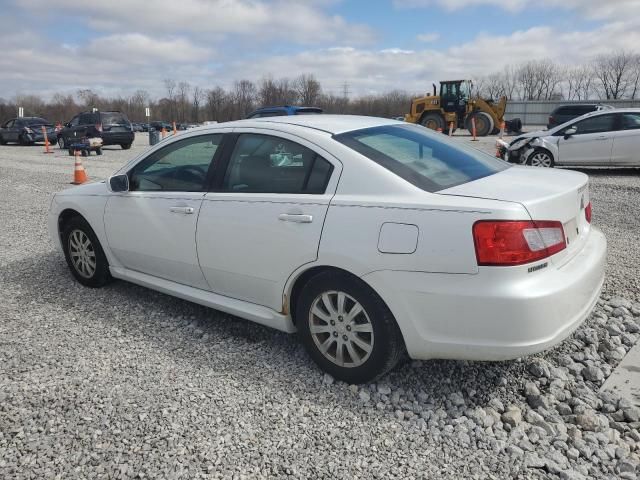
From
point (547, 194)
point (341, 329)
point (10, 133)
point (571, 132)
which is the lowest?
point (341, 329)

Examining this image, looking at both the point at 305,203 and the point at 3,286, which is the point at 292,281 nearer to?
the point at 305,203

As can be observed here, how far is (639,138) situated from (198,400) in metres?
11.4

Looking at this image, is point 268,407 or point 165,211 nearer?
point 268,407

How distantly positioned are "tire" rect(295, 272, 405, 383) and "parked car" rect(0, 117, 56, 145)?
1087 inches

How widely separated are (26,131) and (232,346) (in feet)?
92.0

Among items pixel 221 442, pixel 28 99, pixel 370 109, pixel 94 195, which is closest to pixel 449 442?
pixel 221 442

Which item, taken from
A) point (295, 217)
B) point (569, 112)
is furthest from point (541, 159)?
point (569, 112)

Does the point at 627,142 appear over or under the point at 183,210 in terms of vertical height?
over

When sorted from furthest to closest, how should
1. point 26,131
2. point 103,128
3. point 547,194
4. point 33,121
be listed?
point 33,121 < point 26,131 < point 103,128 < point 547,194

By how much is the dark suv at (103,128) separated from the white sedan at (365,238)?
18904mm

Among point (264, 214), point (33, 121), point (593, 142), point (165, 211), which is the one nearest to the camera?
point (264, 214)

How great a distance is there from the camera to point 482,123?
83.9 ft

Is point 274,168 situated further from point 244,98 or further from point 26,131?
point 244,98

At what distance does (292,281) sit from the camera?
122 inches
